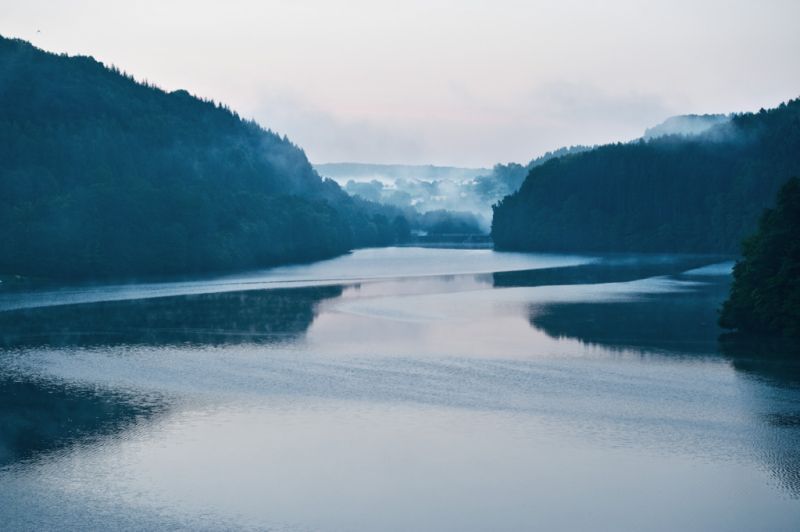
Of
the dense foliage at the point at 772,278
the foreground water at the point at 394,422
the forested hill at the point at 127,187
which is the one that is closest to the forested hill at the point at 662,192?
the forested hill at the point at 127,187

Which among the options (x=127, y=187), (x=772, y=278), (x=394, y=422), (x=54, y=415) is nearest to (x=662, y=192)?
(x=127, y=187)

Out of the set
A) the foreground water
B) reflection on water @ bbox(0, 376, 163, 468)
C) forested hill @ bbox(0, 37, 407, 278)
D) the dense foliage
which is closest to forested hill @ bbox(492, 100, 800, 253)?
forested hill @ bbox(0, 37, 407, 278)

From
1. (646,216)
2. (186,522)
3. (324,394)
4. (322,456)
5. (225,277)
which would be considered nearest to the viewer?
(186,522)

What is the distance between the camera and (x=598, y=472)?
22.7m

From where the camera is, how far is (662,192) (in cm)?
16562

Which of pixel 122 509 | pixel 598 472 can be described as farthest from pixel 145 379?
pixel 598 472

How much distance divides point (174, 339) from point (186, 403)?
14830 millimetres

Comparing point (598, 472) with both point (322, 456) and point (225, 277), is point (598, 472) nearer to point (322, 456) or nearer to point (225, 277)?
point (322, 456)

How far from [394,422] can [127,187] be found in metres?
80.7

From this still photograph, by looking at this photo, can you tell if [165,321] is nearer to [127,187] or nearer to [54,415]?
[54,415]

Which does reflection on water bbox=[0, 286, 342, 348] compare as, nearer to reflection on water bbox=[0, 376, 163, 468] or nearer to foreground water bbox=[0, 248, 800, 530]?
foreground water bbox=[0, 248, 800, 530]

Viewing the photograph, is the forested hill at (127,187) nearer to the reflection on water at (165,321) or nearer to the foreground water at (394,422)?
the reflection on water at (165,321)

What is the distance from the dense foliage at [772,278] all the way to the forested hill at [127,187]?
196 ft

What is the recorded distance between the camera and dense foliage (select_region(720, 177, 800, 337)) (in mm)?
40906
